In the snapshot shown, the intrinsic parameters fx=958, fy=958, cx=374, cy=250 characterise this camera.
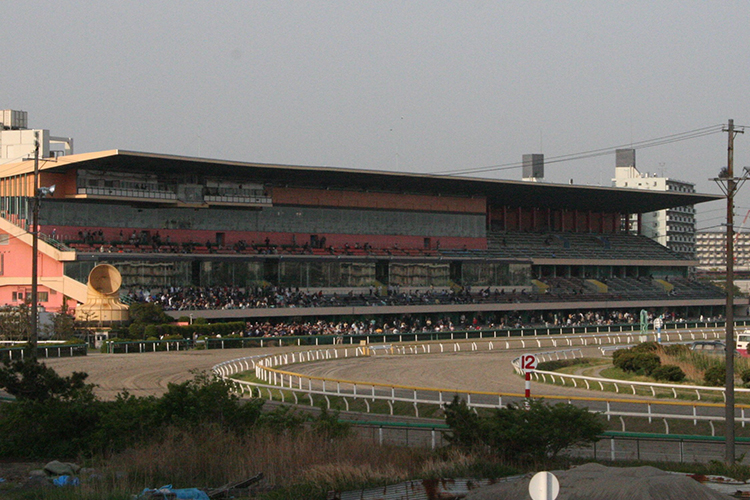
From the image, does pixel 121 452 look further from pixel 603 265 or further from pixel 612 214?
pixel 612 214

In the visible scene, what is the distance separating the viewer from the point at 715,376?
32625 mm

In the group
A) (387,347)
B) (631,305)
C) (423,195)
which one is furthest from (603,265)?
(387,347)

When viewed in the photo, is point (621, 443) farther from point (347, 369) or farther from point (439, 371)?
point (347, 369)

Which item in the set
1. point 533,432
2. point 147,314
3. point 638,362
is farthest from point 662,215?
point 533,432

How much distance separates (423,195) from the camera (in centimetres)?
7650

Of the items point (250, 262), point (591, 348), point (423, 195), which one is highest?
point (423, 195)

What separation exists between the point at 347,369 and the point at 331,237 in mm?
31405

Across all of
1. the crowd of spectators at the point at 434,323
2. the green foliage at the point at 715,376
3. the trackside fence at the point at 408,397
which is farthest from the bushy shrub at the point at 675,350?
the crowd of spectators at the point at 434,323

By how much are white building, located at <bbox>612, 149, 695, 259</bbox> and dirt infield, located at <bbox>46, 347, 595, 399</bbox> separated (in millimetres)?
122637

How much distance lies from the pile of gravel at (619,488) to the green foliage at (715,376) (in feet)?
71.3

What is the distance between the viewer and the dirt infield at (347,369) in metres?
33.0

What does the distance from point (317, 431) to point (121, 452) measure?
11.5ft

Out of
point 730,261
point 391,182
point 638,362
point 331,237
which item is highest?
point 391,182

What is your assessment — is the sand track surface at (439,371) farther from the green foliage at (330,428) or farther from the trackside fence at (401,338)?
the green foliage at (330,428)
